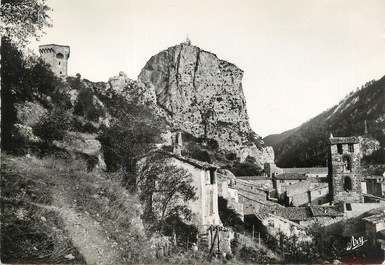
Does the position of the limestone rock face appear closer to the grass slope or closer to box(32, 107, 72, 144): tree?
box(32, 107, 72, 144): tree

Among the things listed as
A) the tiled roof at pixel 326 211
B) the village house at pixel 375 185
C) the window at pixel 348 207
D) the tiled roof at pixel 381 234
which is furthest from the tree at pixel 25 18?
the village house at pixel 375 185

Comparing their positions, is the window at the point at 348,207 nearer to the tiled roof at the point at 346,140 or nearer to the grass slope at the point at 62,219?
the tiled roof at the point at 346,140

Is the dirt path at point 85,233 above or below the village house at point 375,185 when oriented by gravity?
above

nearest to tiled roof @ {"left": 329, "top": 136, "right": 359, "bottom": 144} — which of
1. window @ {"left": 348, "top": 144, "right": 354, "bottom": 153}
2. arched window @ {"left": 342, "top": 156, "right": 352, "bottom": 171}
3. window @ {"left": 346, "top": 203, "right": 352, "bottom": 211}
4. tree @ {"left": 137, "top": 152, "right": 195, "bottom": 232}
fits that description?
window @ {"left": 348, "top": 144, "right": 354, "bottom": 153}

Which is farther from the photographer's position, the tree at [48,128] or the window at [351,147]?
the window at [351,147]

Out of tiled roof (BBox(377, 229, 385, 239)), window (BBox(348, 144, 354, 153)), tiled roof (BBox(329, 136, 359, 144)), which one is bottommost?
tiled roof (BBox(377, 229, 385, 239))

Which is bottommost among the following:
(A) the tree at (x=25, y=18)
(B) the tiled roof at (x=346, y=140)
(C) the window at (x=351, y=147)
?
(C) the window at (x=351, y=147)
